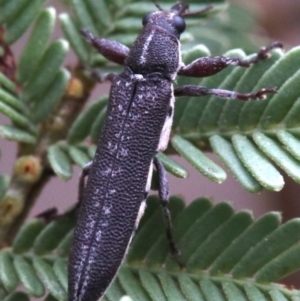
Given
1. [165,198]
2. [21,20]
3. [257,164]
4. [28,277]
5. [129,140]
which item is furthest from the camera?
[129,140]

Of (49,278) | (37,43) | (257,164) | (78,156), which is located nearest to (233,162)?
(257,164)

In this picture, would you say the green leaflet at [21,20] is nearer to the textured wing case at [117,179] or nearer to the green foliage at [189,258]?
the textured wing case at [117,179]

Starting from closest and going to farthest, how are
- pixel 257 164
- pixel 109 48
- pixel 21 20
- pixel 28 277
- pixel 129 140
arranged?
pixel 257 164 < pixel 28 277 < pixel 21 20 < pixel 129 140 < pixel 109 48

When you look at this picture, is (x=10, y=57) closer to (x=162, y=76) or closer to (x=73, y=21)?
(x=73, y=21)

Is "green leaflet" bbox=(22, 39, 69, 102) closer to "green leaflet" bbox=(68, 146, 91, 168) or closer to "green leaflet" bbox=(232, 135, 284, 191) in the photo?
"green leaflet" bbox=(68, 146, 91, 168)

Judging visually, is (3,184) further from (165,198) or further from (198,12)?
(198,12)

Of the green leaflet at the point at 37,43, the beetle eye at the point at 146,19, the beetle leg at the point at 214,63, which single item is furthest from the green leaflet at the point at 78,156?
the beetle eye at the point at 146,19
